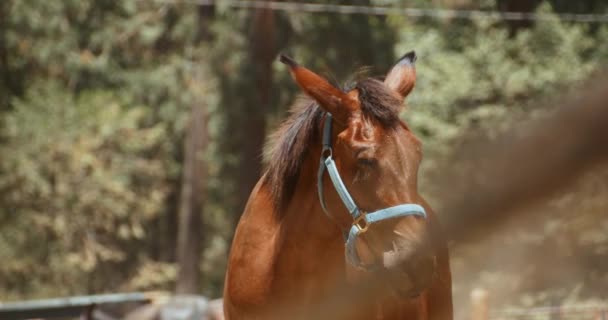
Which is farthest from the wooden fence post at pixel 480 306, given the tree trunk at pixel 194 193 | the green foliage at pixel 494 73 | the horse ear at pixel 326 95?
the tree trunk at pixel 194 193

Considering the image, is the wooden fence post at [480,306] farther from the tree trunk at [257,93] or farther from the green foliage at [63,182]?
the green foliage at [63,182]

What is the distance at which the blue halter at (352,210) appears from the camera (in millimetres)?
3055

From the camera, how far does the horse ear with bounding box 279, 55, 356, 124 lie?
136 inches

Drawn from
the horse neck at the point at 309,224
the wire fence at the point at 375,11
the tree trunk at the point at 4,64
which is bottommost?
the horse neck at the point at 309,224

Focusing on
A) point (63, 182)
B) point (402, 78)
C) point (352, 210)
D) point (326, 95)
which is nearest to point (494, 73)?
point (63, 182)

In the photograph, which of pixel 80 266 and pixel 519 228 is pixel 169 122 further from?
pixel 519 228

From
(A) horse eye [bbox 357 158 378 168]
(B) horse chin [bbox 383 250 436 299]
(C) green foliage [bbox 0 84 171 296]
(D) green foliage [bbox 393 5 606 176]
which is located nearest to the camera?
(B) horse chin [bbox 383 250 436 299]

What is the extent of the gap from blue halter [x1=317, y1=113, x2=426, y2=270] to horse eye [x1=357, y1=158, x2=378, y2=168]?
0.14 m

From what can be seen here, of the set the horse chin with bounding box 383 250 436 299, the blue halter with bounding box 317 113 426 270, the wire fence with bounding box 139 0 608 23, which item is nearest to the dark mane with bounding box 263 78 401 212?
the blue halter with bounding box 317 113 426 270

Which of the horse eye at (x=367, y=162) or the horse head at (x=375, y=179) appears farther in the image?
the horse eye at (x=367, y=162)

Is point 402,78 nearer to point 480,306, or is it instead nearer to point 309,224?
point 309,224

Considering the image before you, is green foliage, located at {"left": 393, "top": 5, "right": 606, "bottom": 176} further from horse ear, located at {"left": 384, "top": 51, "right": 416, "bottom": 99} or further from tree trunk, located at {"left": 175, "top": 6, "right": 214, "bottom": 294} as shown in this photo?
horse ear, located at {"left": 384, "top": 51, "right": 416, "bottom": 99}

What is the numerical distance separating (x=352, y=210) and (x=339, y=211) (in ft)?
0.57

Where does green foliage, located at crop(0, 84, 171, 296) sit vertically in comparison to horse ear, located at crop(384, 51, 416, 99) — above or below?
above
